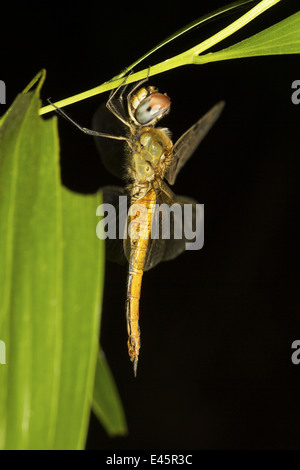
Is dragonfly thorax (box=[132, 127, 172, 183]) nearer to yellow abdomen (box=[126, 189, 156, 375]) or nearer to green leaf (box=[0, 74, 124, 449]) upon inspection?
yellow abdomen (box=[126, 189, 156, 375])

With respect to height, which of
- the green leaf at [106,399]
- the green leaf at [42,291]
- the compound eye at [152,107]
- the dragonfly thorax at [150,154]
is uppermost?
the compound eye at [152,107]

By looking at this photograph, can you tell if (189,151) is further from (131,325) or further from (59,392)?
(59,392)

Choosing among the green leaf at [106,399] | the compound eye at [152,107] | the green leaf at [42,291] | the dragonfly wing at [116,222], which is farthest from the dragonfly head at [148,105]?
the green leaf at [106,399]

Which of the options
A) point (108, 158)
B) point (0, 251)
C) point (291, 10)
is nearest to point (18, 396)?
point (0, 251)

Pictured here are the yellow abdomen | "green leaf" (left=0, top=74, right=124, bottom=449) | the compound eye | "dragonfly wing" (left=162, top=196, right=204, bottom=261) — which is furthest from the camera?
"dragonfly wing" (left=162, top=196, right=204, bottom=261)

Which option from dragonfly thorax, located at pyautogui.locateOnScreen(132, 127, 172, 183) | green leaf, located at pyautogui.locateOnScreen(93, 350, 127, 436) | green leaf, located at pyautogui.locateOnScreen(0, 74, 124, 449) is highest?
dragonfly thorax, located at pyautogui.locateOnScreen(132, 127, 172, 183)

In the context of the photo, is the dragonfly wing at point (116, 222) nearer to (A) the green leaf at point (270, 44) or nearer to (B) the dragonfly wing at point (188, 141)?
(B) the dragonfly wing at point (188, 141)

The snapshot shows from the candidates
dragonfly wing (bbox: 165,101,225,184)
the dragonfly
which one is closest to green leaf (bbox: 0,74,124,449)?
the dragonfly
